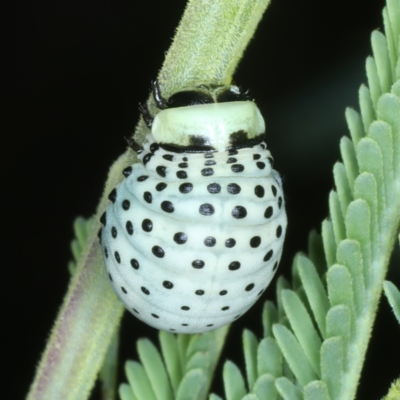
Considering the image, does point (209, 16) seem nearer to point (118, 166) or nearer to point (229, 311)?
point (118, 166)

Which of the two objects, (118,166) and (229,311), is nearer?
(229,311)

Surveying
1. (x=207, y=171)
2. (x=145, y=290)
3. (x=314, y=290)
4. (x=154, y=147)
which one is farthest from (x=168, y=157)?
(x=314, y=290)

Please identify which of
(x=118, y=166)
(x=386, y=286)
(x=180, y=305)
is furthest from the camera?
(x=118, y=166)

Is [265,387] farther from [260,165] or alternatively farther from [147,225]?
[260,165]

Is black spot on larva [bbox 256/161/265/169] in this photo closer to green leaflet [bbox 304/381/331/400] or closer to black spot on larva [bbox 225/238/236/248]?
black spot on larva [bbox 225/238/236/248]

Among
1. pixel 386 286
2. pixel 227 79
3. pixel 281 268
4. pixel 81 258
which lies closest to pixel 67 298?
pixel 81 258

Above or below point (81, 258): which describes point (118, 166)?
above
